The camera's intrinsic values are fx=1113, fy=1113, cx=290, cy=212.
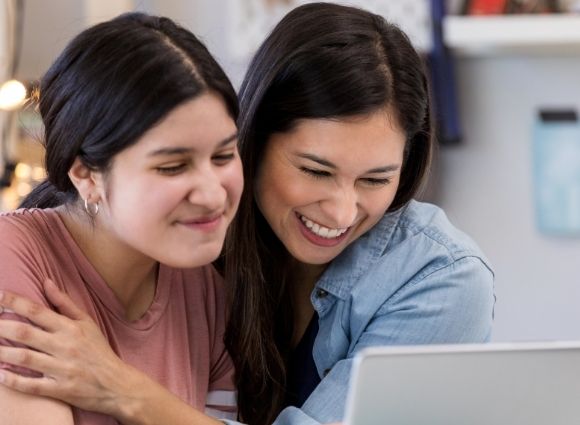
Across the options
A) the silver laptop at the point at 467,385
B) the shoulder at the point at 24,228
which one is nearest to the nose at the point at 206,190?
the shoulder at the point at 24,228

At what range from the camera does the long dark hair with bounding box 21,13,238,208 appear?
129 centimetres

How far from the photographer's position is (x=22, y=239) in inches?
54.2

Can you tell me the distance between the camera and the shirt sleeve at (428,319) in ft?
5.06

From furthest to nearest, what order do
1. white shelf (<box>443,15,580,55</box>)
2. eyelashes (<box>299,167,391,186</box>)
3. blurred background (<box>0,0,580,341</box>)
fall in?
1. blurred background (<box>0,0,580,341</box>)
2. white shelf (<box>443,15,580,55</box>)
3. eyelashes (<box>299,167,391,186</box>)

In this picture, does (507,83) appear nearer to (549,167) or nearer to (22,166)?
(549,167)

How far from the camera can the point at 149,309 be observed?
5.00 feet

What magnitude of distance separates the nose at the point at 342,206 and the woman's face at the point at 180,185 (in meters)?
0.17

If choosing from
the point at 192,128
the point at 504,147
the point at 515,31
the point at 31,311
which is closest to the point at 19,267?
the point at 31,311

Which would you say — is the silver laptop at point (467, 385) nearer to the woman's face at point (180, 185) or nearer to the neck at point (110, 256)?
the woman's face at point (180, 185)

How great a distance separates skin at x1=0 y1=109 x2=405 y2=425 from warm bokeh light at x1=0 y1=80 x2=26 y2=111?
0.75 metres

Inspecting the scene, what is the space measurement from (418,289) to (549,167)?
1.25 meters

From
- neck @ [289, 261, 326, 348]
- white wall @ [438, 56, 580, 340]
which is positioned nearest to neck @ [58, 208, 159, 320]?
neck @ [289, 261, 326, 348]

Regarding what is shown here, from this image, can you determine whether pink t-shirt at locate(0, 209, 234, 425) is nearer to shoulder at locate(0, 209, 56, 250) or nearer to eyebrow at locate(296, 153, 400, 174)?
shoulder at locate(0, 209, 56, 250)

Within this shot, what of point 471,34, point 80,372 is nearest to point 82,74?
point 80,372
